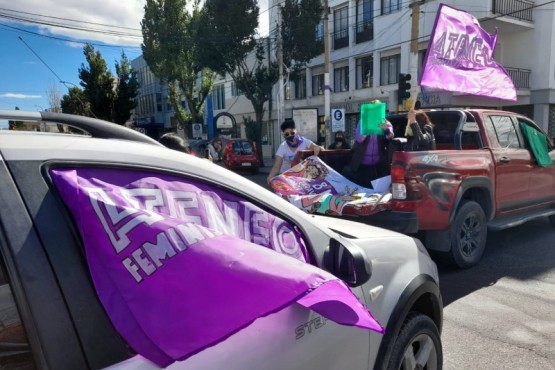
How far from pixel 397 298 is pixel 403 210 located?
2478 mm

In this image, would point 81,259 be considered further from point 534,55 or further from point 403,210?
point 534,55

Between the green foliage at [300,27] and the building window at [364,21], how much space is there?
3.00m

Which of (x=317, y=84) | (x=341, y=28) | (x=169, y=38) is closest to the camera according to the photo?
(x=341, y=28)

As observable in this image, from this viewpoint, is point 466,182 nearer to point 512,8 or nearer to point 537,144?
point 537,144

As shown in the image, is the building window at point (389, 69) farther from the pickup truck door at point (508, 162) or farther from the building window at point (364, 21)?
the pickup truck door at point (508, 162)

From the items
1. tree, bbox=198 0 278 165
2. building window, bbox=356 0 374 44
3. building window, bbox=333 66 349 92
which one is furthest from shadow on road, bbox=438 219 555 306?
building window, bbox=333 66 349 92

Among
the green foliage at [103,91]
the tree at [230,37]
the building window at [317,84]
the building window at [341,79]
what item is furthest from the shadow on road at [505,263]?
the green foliage at [103,91]

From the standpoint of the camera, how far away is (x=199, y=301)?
1.22 metres

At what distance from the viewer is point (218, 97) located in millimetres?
41062

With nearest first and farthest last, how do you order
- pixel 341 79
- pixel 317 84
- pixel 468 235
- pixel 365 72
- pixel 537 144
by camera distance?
pixel 468 235, pixel 537 144, pixel 365 72, pixel 341 79, pixel 317 84

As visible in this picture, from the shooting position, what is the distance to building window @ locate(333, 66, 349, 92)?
25.5m

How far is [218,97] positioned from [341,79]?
1797 centimetres

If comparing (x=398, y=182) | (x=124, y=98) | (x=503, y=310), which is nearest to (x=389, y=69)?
(x=124, y=98)

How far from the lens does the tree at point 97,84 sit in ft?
89.2
